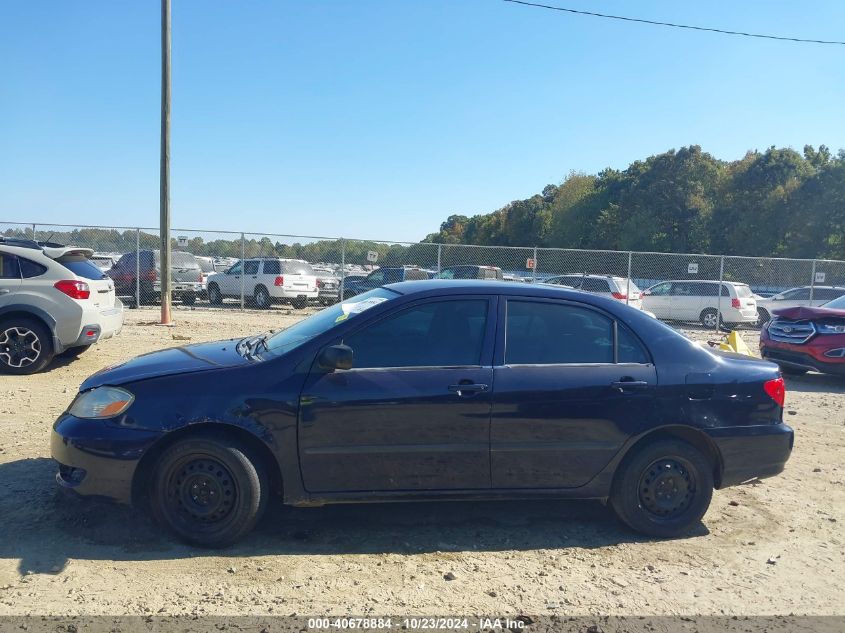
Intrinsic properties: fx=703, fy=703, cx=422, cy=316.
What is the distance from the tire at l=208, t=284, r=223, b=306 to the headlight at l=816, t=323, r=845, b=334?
1725 cm

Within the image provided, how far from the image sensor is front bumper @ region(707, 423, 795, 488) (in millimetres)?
4695

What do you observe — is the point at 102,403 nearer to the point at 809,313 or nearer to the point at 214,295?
the point at 809,313

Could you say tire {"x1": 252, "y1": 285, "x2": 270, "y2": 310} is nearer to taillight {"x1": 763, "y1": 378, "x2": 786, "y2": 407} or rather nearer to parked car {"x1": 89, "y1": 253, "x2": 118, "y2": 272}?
parked car {"x1": 89, "y1": 253, "x2": 118, "y2": 272}

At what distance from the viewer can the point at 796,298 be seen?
888 inches

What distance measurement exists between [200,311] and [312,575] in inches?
660

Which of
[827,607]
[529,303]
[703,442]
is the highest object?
[529,303]

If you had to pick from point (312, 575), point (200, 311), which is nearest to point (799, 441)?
point (312, 575)

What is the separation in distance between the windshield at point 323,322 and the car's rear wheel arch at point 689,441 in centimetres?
189

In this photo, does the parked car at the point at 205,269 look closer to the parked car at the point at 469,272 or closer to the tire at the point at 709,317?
the parked car at the point at 469,272

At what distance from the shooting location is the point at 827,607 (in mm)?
3891

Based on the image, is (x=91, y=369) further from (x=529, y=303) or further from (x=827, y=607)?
(x=827, y=607)

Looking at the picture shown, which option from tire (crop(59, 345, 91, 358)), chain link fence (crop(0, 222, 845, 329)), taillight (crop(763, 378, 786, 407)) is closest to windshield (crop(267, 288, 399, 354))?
taillight (crop(763, 378, 786, 407))

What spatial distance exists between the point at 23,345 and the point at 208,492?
20.1 ft

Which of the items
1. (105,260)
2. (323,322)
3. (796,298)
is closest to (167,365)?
(323,322)
